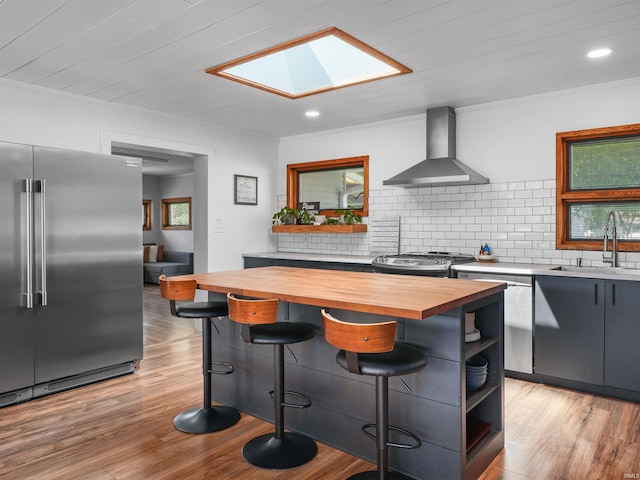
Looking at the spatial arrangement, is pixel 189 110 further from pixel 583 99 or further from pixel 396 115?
pixel 583 99

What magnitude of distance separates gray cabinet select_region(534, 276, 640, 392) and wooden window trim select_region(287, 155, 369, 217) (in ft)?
8.00

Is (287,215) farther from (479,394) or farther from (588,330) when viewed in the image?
(479,394)

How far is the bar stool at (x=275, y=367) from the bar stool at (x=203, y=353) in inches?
15.1

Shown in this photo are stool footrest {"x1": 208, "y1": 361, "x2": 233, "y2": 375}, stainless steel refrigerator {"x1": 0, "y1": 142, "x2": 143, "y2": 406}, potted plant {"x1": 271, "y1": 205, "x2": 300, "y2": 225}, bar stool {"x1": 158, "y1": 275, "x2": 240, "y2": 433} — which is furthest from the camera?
potted plant {"x1": 271, "y1": 205, "x2": 300, "y2": 225}

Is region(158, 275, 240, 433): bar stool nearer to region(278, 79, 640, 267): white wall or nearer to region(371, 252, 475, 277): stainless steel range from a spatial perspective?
region(371, 252, 475, 277): stainless steel range

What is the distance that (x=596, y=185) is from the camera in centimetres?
410

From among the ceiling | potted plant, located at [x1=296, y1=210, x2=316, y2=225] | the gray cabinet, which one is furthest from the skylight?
the gray cabinet

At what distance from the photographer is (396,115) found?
199 inches

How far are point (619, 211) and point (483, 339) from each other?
94.1 inches

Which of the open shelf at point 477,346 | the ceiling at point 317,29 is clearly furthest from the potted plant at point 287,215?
the open shelf at point 477,346

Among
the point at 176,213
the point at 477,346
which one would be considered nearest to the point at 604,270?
the point at 477,346

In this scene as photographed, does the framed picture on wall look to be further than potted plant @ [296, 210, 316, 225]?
No

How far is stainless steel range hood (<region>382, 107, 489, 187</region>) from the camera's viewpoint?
4.50m

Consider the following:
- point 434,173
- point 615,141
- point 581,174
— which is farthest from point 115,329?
point 615,141
